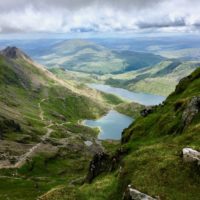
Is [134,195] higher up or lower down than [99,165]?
higher up

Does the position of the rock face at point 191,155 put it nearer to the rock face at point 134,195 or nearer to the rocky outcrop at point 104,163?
the rock face at point 134,195

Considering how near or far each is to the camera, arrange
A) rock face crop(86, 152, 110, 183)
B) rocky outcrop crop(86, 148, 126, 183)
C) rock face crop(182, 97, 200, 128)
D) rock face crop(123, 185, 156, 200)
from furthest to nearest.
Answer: rock face crop(182, 97, 200, 128) < rock face crop(86, 152, 110, 183) < rocky outcrop crop(86, 148, 126, 183) < rock face crop(123, 185, 156, 200)

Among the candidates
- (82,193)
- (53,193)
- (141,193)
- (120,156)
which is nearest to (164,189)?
(141,193)

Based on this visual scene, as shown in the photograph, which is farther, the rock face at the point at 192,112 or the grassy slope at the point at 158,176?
the rock face at the point at 192,112

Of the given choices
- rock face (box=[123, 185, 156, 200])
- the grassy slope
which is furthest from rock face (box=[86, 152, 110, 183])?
rock face (box=[123, 185, 156, 200])

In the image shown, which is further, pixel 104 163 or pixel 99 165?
pixel 99 165

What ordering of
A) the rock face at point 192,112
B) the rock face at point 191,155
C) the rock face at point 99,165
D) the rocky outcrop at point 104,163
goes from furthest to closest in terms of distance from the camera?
the rock face at point 192,112
the rock face at point 99,165
the rocky outcrop at point 104,163
the rock face at point 191,155

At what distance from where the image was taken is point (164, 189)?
4712 centimetres

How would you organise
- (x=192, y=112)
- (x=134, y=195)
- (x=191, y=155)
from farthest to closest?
(x=192, y=112), (x=191, y=155), (x=134, y=195)

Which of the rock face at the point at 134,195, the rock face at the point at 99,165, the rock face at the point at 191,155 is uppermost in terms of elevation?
the rock face at the point at 191,155

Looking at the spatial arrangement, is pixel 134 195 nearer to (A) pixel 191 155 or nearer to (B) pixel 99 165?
(A) pixel 191 155

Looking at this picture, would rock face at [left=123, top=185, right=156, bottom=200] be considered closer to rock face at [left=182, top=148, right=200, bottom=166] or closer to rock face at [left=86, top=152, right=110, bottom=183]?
rock face at [left=182, top=148, right=200, bottom=166]

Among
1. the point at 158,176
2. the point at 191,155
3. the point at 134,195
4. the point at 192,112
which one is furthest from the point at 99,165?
the point at 134,195

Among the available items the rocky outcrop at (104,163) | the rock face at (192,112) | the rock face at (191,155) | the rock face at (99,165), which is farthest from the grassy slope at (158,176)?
the rock face at (99,165)
